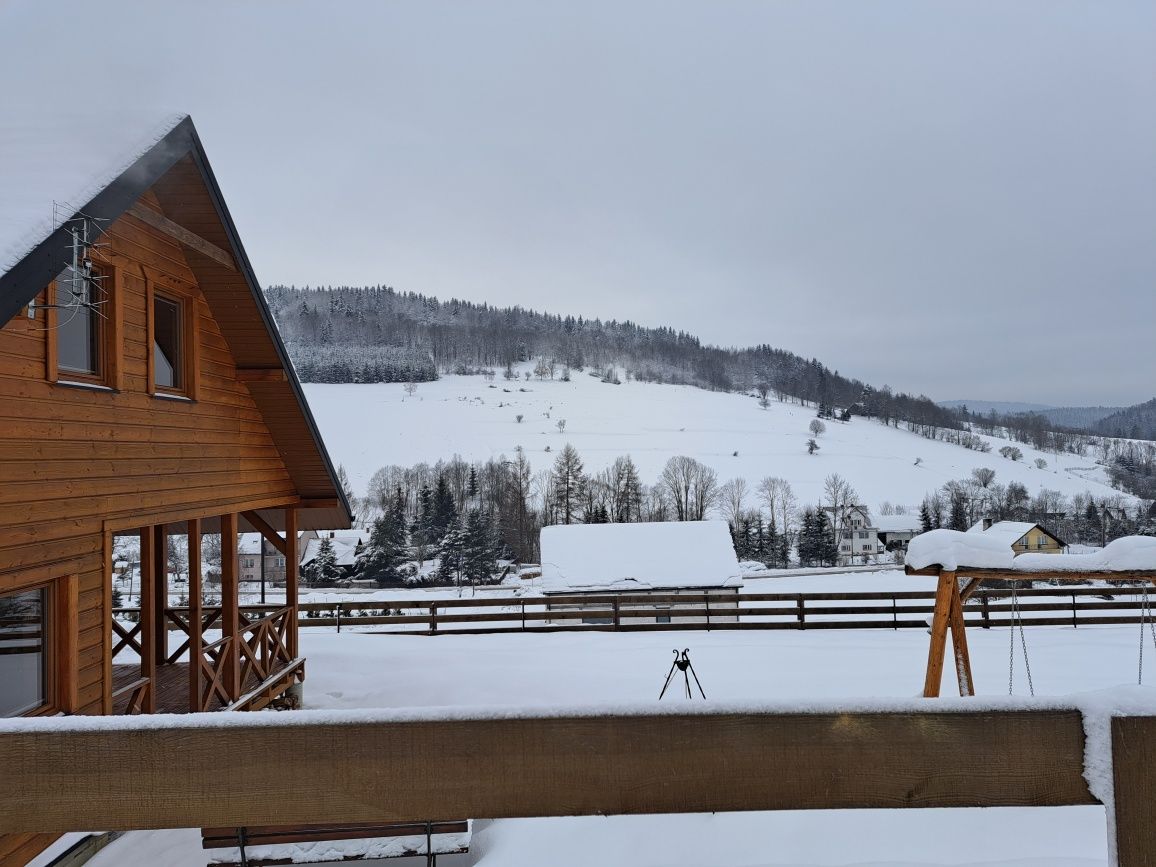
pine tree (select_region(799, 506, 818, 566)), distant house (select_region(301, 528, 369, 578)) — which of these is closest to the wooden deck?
distant house (select_region(301, 528, 369, 578))

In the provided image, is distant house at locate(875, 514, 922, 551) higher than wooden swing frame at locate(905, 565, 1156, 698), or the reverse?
wooden swing frame at locate(905, 565, 1156, 698)

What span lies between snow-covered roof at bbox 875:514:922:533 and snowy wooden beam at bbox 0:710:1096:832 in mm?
55441

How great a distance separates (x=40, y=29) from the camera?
8180 mm

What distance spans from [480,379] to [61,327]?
103508 millimetres

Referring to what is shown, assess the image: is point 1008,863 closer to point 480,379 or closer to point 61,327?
point 61,327

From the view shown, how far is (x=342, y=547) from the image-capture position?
49688 millimetres

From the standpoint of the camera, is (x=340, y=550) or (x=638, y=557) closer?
(x=638, y=557)

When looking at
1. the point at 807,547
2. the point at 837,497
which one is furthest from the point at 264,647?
the point at 837,497

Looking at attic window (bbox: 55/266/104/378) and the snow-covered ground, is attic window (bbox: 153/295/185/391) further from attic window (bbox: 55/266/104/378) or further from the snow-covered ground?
the snow-covered ground

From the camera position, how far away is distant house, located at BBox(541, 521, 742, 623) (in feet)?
63.2

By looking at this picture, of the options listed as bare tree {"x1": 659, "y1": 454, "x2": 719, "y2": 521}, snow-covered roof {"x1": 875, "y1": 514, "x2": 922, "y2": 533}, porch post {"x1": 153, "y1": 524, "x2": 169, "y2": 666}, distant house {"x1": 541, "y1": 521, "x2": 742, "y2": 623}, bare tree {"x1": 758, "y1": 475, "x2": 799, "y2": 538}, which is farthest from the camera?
bare tree {"x1": 659, "y1": 454, "x2": 719, "y2": 521}

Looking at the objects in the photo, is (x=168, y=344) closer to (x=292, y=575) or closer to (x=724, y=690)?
(x=292, y=575)

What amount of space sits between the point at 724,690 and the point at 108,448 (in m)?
7.04

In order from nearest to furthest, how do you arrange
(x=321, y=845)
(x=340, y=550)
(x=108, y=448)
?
1. (x=321, y=845)
2. (x=108, y=448)
3. (x=340, y=550)
